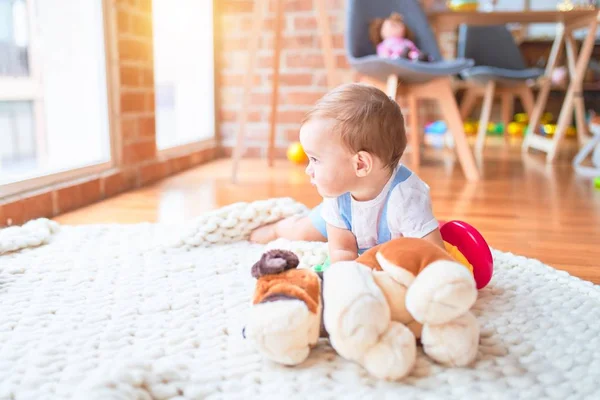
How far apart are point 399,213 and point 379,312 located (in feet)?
0.95

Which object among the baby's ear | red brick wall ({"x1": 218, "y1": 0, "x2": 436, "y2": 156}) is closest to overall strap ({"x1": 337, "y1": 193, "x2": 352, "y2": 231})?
the baby's ear

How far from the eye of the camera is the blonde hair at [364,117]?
81cm

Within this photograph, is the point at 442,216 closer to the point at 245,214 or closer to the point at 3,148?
the point at 245,214

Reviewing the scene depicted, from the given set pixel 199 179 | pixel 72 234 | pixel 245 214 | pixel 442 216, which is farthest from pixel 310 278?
pixel 199 179

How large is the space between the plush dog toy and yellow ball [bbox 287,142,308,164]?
1.85 metres

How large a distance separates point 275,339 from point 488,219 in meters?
1.01

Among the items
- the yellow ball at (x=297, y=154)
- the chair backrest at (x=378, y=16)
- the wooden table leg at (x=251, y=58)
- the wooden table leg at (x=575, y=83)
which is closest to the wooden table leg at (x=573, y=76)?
the wooden table leg at (x=575, y=83)

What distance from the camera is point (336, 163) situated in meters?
0.84

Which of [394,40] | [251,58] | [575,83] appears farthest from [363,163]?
[575,83]

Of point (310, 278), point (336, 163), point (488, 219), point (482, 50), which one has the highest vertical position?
point (482, 50)

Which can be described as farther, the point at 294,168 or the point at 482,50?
the point at 482,50

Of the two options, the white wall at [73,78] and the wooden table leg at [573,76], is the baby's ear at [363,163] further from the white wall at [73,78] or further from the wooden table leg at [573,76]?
the wooden table leg at [573,76]

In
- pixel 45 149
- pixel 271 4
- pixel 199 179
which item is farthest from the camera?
pixel 271 4

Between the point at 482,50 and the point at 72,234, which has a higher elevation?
the point at 482,50
